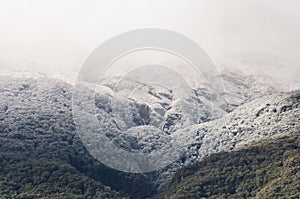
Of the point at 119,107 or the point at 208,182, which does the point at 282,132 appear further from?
the point at 119,107

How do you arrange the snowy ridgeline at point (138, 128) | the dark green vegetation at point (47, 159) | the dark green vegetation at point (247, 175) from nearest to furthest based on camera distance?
the dark green vegetation at point (247, 175) → the dark green vegetation at point (47, 159) → the snowy ridgeline at point (138, 128)

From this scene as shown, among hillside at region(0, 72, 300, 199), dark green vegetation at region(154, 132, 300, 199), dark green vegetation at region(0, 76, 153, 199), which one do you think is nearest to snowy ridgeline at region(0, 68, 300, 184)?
hillside at region(0, 72, 300, 199)

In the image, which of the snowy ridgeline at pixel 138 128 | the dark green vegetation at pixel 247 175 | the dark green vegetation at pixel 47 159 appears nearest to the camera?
the dark green vegetation at pixel 247 175

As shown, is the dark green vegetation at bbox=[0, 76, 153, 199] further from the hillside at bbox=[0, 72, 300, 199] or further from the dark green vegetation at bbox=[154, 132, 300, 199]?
the dark green vegetation at bbox=[154, 132, 300, 199]

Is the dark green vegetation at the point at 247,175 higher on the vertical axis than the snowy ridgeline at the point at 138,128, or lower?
higher

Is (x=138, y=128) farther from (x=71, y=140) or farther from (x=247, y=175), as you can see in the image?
(x=247, y=175)

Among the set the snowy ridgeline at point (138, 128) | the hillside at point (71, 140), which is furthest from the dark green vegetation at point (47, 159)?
the snowy ridgeline at point (138, 128)

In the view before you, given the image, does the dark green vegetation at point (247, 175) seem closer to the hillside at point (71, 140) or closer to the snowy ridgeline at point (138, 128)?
the hillside at point (71, 140)

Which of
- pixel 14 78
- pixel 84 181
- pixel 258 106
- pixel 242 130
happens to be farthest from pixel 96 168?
pixel 14 78
